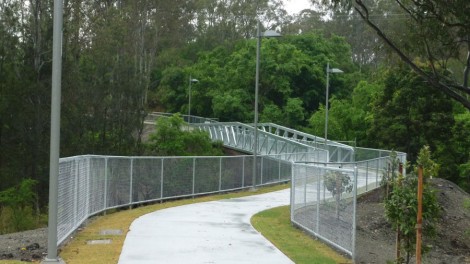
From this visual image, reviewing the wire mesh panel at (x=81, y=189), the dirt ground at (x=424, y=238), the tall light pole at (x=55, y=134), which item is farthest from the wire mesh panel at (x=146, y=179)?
the tall light pole at (x=55, y=134)

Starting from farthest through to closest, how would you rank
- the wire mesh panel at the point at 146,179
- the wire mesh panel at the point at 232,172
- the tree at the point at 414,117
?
1. the tree at the point at 414,117
2. the wire mesh panel at the point at 232,172
3. the wire mesh panel at the point at 146,179

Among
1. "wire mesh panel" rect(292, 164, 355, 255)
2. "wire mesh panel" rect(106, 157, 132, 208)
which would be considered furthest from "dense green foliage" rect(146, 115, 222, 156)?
"wire mesh panel" rect(292, 164, 355, 255)

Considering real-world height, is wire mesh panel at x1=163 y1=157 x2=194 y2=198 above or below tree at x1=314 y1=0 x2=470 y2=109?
below

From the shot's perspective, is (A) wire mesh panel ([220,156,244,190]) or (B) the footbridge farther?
(A) wire mesh panel ([220,156,244,190])

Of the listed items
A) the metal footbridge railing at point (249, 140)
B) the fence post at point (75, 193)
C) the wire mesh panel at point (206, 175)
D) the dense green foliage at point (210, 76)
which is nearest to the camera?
the fence post at point (75, 193)

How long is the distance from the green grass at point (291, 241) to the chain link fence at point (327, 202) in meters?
0.22

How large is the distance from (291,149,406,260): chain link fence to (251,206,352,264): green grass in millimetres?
220

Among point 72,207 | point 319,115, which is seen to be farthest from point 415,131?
point 72,207

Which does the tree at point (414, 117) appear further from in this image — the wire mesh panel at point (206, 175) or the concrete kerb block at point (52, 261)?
the concrete kerb block at point (52, 261)

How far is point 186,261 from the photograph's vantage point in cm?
1293

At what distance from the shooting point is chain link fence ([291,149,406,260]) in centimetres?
1423

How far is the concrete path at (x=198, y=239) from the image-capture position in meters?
13.4

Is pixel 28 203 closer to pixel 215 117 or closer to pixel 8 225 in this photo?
pixel 8 225

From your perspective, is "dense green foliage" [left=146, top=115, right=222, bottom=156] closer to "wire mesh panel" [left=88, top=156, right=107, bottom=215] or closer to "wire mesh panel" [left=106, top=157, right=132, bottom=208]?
"wire mesh panel" [left=106, top=157, right=132, bottom=208]
